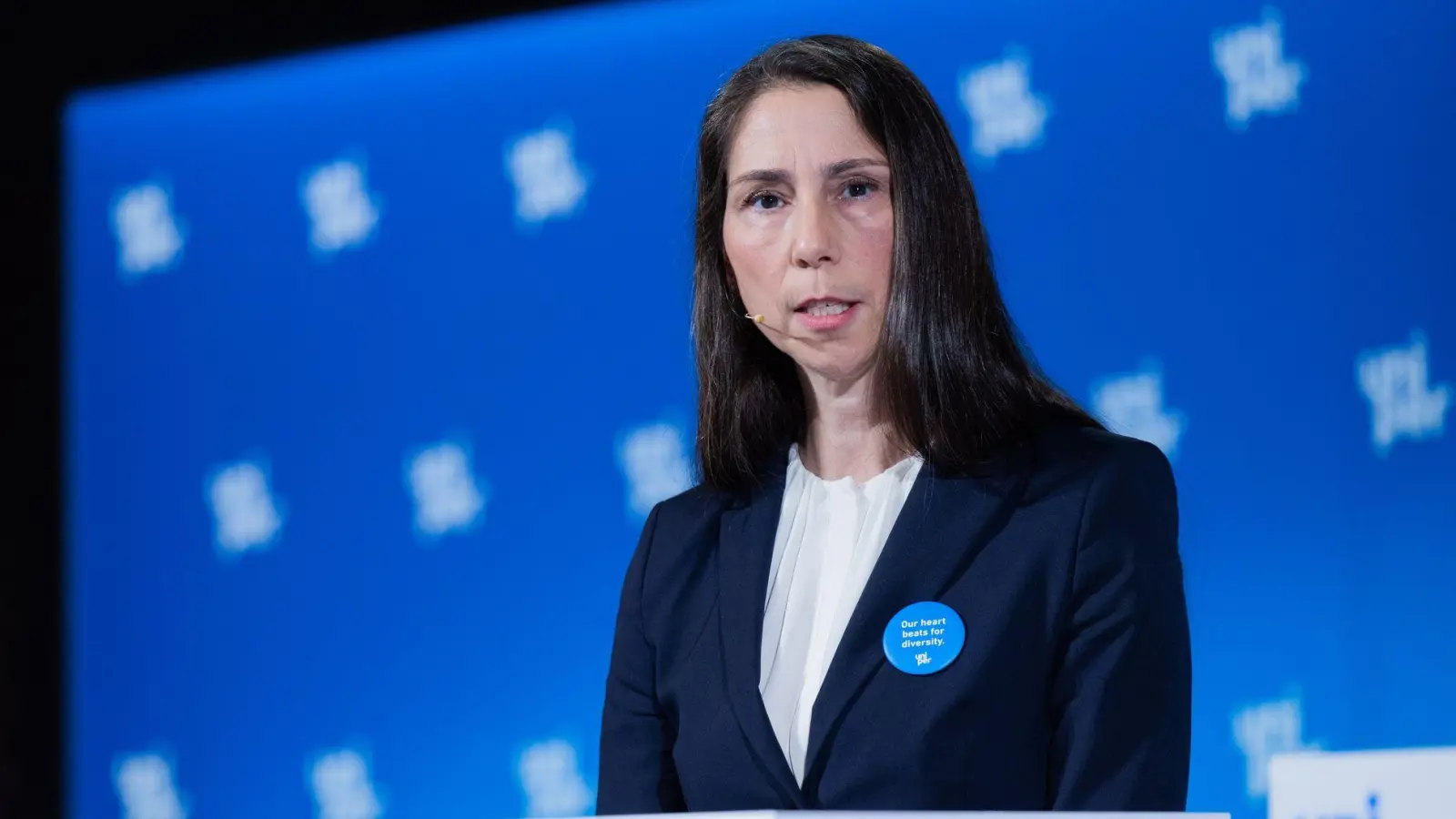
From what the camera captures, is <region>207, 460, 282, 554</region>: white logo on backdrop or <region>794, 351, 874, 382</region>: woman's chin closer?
<region>794, 351, 874, 382</region>: woman's chin

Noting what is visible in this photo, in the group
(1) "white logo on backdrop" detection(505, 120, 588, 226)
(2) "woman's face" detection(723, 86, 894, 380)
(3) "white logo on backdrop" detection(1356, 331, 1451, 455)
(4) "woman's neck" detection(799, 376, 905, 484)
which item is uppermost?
(1) "white logo on backdrop" detection(505, 120, 588, 226)

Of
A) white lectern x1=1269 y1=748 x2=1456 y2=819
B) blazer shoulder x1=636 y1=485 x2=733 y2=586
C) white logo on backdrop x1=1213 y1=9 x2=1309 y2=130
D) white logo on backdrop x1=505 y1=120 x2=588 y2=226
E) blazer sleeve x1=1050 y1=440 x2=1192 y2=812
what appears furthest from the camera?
white logo on backdrop x1=505 y1=120 x2=588 y2=226

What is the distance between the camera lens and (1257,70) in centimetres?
313

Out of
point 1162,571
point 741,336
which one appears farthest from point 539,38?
point 1162,571

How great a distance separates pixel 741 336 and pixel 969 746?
589 mm

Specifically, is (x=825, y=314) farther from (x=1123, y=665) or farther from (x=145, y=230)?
(x=145, y=230)

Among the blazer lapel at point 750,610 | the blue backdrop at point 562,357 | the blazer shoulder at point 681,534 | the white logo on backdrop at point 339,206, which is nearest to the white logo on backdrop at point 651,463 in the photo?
the blue backdrop at point 562,357

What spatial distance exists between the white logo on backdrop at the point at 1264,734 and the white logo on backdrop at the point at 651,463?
1.17 meters

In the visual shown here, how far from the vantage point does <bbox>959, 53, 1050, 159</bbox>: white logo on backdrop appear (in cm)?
330

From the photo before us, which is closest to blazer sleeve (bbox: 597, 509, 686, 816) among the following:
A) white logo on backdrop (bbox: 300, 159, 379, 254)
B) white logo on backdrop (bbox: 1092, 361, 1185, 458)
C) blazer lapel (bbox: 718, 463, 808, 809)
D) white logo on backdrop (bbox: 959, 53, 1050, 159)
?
blazer lapel (bbox: 718, 463, 808, 809)

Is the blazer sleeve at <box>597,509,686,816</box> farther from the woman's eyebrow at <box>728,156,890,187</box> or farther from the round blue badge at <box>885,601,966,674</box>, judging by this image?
the woman's eyebrow at <box>728,156,890,187</box>

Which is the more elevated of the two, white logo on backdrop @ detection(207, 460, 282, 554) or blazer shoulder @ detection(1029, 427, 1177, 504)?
white logo on backdrop @ detection(207, 460, 282, 554)

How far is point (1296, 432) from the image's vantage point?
308 centimetres

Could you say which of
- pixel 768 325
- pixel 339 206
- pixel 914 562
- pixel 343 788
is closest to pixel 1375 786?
pixel 914 562
